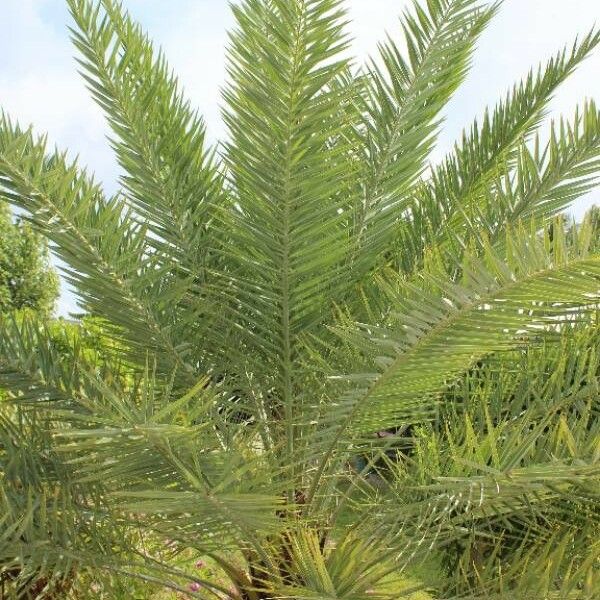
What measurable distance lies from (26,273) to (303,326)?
57.3 feet

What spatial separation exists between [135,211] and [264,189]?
0.53m

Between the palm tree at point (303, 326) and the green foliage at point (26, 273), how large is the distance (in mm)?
16227

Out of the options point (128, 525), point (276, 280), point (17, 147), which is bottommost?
point (128, 525)

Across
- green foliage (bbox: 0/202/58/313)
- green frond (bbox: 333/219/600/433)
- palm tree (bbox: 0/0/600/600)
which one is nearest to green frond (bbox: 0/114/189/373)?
palm tree (bbox: 0/0/600/600)

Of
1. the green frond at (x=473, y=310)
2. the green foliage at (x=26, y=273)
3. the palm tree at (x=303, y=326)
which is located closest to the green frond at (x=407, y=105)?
the palm tree at (x=303, y=326)

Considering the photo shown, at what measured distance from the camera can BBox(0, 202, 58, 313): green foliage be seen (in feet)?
61.4

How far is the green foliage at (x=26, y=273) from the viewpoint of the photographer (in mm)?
18719

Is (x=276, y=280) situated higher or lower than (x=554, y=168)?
lower

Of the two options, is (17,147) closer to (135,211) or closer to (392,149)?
(135,211)

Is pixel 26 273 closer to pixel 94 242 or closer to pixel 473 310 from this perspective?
pixel 94 242

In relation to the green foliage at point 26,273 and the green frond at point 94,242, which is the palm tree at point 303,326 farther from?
the green foliage at point 26,273

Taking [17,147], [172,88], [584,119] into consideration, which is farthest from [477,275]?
[172,88]

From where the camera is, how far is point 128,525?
2.68 m

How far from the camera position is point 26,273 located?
1923 cm
